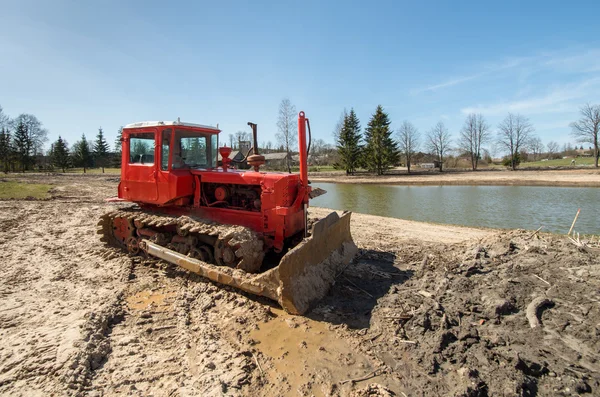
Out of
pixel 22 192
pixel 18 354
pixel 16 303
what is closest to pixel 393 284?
pixel 18 354

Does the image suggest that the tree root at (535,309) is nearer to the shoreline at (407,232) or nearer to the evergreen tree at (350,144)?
the shoreline at (407,232)

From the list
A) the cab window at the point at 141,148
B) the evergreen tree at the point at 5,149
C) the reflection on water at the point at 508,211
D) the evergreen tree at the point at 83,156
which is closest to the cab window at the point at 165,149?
the cab window at the point at 141,148

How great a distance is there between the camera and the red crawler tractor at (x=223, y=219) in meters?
5.09

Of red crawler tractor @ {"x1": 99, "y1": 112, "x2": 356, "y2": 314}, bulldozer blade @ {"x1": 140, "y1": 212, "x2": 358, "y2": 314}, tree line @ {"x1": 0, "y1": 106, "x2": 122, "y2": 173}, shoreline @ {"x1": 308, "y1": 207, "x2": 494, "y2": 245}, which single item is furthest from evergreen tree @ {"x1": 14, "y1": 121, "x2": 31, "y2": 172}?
bulldozer blade @ {"x1": 140, "y1": 212, "x2": 358, "y2": 314}

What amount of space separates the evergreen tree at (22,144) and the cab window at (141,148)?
62469mm

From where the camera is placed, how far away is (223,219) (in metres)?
Result: 6.52

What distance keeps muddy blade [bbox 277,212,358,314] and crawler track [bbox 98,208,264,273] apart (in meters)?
0.96

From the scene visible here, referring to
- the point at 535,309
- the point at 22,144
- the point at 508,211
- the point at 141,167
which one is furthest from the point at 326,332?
the point at 22,144

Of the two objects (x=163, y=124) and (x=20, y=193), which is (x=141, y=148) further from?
(x=20, y=193)

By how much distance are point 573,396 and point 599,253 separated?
4.21 meters

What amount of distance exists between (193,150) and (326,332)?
4.87 metres

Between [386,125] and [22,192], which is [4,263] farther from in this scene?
[386,125]

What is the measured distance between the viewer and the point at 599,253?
579 cm

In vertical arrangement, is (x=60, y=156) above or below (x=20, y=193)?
above
